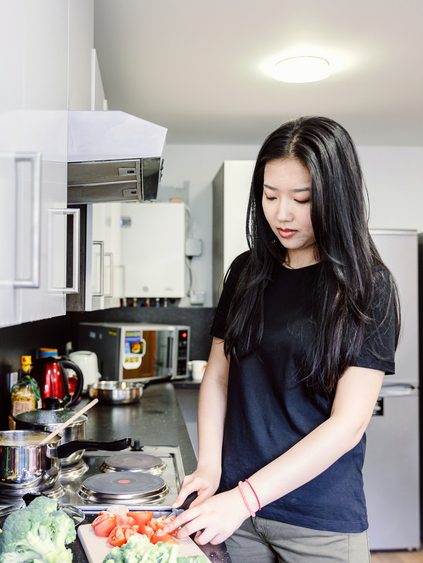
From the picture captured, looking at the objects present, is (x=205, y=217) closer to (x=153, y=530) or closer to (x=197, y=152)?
(x=197, y=152)

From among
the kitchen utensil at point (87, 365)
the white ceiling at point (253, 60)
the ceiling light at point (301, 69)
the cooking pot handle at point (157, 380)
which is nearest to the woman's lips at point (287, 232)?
the white ceiling at point (253, 60)

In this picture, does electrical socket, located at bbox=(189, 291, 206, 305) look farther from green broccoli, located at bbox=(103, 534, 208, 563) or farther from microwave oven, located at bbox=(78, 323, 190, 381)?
green broccoli, located at bbox=(103, 534, 208, 563)

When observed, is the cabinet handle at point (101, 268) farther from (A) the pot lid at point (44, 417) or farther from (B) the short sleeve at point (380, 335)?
(B) the short sleeve at point (380, 335)

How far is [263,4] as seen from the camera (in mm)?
2152

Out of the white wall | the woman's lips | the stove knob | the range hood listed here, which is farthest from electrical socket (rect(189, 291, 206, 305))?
the woman's lips

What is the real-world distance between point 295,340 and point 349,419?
0.64ft

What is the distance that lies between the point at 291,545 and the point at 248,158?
3.24 metres

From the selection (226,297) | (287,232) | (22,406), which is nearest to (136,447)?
(22,406)

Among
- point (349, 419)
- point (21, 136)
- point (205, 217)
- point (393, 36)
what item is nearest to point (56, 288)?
point (21, 136)

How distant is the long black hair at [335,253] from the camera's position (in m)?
1.26

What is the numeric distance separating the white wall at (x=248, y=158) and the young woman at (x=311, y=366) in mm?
2778

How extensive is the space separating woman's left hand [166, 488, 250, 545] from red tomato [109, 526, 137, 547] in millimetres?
75

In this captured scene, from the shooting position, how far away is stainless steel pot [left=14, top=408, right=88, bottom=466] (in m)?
1.61

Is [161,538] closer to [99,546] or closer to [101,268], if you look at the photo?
[99,546]
